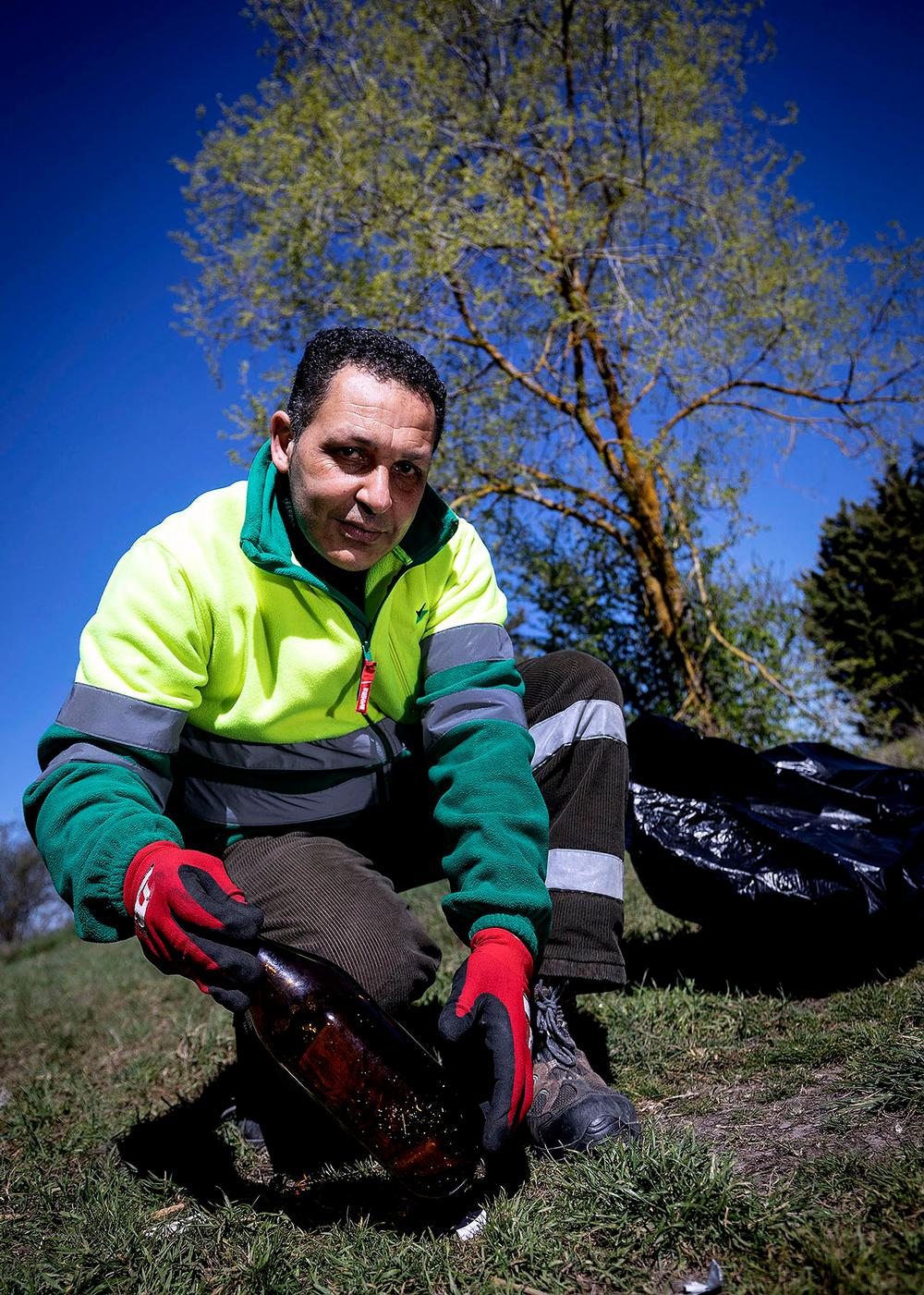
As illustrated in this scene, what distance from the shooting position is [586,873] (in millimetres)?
1955

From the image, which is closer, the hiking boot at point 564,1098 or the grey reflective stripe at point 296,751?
the hiking boot at point 564,1098

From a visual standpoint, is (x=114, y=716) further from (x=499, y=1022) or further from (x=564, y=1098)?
(x=564, y=1098)

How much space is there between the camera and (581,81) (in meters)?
9.72

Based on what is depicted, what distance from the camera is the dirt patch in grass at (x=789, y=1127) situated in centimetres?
151

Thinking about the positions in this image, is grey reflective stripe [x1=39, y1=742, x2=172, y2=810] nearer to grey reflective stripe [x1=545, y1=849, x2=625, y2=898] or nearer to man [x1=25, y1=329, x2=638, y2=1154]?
man [x1=25, y1=329, x2=638, y2=1154]

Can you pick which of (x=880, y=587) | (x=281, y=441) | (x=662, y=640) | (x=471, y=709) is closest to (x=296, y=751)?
(x=471, y=709)

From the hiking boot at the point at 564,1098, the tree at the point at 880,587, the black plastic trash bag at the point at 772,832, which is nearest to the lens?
the hiking boot at the point at 564,1098

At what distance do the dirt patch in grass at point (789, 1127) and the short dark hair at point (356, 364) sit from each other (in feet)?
5.16

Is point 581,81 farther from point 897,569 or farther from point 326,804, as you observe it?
point 897,569

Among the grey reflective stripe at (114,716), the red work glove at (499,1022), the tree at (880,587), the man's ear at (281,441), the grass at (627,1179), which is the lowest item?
the grass at (627,1179)

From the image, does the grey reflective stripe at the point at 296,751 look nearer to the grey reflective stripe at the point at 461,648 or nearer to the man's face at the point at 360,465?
the grey reflective stripe at the point at 461,648

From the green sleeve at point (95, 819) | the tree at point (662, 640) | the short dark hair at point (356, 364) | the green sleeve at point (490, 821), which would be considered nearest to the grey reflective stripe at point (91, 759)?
the green sleeve at point (95, 819)

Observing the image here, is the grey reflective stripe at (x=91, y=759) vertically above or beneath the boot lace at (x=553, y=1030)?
above

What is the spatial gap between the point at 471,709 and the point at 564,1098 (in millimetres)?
857
